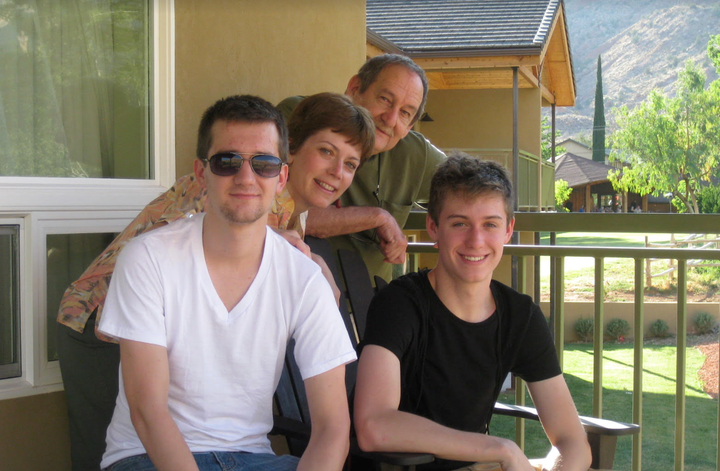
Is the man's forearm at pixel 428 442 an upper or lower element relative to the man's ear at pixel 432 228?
lower

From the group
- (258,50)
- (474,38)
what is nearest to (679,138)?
(474,38)

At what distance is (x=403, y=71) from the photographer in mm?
3146

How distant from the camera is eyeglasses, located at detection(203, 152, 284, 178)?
6.22 ft

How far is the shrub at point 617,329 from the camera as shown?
57.7ft

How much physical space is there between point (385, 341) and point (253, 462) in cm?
50

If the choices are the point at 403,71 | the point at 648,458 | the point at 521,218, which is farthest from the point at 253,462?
the point at 648,458

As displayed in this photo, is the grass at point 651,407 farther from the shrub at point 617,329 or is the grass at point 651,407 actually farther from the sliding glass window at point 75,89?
the sliding glass window at point 75,89

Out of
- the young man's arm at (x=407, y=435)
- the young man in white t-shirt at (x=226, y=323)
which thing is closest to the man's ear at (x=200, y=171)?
the young man in white t-shirt at (x=226, y=323)

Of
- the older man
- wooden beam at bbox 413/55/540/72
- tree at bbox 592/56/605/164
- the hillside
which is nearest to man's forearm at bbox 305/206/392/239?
the older man

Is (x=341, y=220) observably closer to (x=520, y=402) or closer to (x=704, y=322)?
(x=520, y=402)

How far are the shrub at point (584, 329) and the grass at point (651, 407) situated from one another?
53.3 inches

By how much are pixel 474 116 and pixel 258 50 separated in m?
12.7

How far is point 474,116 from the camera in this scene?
1577cm

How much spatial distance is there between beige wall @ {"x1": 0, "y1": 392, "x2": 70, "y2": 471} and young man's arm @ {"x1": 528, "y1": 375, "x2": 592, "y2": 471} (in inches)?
65.9
